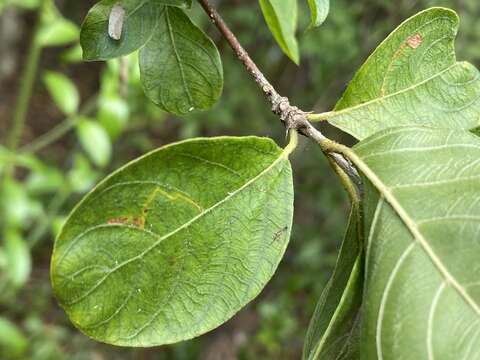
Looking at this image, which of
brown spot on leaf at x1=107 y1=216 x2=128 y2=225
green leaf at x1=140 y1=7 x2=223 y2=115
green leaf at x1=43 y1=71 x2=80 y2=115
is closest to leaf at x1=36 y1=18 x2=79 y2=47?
→ green leaf at x1=43 y1=71 x2=80 y2=115

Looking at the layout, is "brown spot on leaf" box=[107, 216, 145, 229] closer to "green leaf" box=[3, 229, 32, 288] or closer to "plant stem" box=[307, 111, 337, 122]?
"plant stem" box=[307, 111, 337, 122]

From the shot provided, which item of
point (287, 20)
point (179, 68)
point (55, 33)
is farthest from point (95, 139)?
point (287, 20)

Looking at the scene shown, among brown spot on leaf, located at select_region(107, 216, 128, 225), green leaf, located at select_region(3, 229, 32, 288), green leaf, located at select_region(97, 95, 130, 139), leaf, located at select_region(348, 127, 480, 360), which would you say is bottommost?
leaf, located at select_region(348, 127, 480, 360)

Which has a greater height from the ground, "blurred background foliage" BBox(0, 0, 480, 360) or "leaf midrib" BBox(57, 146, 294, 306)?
"blurred background foliage" BBox(0, 0, 480, 360)

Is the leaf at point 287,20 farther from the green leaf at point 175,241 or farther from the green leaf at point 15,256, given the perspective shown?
the green leaf at point 15,256

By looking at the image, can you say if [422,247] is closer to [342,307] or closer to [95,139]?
[342,307]

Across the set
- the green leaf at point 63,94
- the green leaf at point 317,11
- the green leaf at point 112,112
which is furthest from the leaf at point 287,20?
the green leaf at point 63,94
